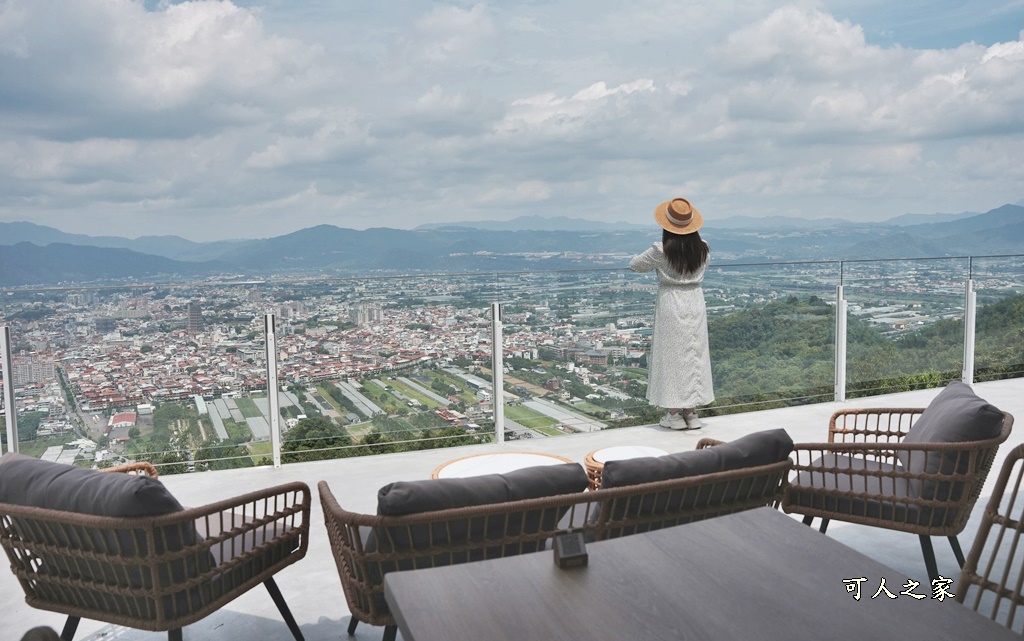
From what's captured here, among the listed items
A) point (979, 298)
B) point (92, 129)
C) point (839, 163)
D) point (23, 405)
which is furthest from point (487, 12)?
point (23, 405)

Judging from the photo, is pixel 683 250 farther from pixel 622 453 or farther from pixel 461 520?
pixel 461 520

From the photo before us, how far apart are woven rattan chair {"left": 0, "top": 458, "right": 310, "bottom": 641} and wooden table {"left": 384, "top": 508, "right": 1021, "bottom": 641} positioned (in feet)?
3.16

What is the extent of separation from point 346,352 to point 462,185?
32.2m

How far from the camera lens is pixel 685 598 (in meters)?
1.47

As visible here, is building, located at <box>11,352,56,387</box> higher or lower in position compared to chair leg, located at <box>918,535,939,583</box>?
higher

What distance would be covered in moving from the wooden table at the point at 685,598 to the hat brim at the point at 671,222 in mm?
4066

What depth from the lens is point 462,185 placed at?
36969mm

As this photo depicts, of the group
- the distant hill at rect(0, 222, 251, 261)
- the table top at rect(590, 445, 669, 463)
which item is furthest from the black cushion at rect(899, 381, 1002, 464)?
the distant hill at rect(0, 222, 251, 261)

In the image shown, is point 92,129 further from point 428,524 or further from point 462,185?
point 428,524

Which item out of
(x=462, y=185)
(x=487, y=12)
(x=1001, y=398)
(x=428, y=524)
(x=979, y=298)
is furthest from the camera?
(x=462, y=185)

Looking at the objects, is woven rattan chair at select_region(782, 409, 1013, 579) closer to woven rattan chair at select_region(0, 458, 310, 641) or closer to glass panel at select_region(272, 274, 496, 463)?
woven rattan chair at select_region(0, 458, 310, 641)

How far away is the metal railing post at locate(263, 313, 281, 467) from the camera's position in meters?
5.21

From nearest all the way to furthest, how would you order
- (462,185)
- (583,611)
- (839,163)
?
(583,611) < (839,163) < (462,185)

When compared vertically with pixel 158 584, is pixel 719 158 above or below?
above
